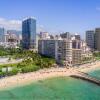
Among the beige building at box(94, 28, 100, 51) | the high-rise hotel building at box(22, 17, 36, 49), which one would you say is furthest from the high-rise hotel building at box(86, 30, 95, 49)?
the high-rise hotel building at box(22, 17, 36, 49)

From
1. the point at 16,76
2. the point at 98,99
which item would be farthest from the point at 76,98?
the point at 16,76

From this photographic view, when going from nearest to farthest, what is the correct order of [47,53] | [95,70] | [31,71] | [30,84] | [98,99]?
1. [98,99]
2. [30,84]
3. [31,71]
4. [95,70]
5. [47,53]

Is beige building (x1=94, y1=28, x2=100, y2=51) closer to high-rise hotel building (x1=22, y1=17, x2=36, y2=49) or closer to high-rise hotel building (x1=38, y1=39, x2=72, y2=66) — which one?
high-rise hotel building (x1=22, y1=17, x2=36, y2=49)

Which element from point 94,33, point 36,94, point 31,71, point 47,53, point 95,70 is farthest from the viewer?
point 94,33

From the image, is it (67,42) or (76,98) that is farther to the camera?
(67,42)

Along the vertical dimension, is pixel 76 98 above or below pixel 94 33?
below

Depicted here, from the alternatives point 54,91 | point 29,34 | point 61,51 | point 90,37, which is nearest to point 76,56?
point 61,51

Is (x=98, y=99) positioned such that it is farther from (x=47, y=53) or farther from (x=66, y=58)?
(x=47, y=53)
